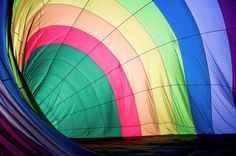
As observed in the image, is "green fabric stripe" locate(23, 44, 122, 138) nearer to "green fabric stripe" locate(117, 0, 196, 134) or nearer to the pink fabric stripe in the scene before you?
the pink fabric stripe

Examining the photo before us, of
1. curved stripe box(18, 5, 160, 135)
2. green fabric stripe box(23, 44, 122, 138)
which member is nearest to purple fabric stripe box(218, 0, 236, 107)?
curved stripe box(18, 5, 160, 135)

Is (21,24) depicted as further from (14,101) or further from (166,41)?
(166,41)

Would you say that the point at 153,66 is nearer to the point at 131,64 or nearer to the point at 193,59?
the point at 131,64

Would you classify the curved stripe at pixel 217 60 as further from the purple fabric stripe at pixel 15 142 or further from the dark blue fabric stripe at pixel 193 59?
the purple fabric stripe at pixel 15 142

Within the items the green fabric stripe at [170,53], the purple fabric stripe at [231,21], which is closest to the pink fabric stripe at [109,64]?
the green fabric stripe at [170,53]

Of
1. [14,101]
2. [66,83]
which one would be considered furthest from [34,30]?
[14,101]

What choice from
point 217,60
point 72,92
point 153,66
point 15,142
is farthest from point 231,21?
point 15,142

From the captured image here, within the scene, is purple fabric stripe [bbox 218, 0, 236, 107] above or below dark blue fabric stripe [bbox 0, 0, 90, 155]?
above
